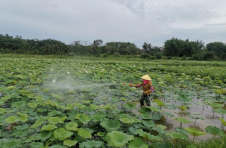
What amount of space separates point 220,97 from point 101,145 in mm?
4418

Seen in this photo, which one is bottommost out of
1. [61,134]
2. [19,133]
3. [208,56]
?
[19,133]

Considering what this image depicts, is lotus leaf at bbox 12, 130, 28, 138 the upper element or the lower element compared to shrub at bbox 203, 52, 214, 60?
lower

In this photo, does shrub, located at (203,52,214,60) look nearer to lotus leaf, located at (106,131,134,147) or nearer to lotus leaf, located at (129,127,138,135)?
lotus leaf, located at (129,127,138,135)

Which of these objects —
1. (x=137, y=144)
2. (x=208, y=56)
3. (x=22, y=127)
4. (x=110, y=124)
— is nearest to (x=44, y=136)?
(x=22, y=127)

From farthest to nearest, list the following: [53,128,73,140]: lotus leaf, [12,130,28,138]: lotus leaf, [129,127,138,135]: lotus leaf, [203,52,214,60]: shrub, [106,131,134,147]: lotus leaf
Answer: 1. [203,52,214,60]: shrub
2. [129,127,138,135]: lotus leaf
3. [12,130,28,138]: lotus leaf
4. [53,128,73,140]: lotus leaf
5. [106,131,134,147]: lotus leaf

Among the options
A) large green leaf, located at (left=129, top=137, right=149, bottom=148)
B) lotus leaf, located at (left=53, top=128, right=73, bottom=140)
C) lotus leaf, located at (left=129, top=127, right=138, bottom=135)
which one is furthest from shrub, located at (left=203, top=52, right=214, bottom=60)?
lotus leaf, located at (left=53, top=128, right=73, bottom=140)

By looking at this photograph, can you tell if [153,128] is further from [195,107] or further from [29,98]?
[29,98]

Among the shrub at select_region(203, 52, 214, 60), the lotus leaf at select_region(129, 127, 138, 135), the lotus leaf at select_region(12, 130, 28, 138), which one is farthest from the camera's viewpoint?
the shrub at select_region(203, 52, 214, 60)

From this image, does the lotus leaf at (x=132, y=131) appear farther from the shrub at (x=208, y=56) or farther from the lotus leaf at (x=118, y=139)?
the shrub at (x=208, y=56)

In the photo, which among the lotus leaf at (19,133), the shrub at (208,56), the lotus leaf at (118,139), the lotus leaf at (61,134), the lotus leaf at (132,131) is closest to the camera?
the lotus leaf at (118,139)

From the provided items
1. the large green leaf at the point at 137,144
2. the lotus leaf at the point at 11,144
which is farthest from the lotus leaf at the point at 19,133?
the large green leaf at the point at 137,144

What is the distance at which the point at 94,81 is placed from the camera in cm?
659

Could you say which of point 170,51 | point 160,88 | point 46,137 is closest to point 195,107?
point 160,88

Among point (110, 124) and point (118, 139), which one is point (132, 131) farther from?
point (118, 139)
